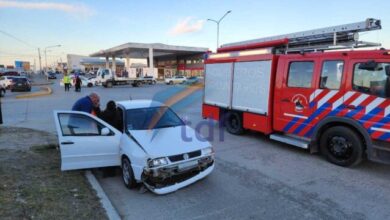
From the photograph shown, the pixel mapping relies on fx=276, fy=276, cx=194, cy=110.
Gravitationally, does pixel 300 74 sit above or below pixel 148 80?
above

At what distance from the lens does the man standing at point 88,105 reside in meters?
5.98

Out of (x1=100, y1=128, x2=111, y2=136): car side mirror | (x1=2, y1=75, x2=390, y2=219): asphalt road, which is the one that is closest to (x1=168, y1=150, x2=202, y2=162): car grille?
(x1=2, y1=75, x2=390, y2=219): asphalt road

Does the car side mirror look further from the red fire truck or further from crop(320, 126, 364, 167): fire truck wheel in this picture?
crop(320, 126, 364, 167): fire truck wheel

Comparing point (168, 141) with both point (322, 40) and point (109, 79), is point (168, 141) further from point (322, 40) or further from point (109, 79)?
point (109, 79)

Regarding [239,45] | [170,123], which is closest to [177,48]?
[239,45]

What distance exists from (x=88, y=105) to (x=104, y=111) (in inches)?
19.2

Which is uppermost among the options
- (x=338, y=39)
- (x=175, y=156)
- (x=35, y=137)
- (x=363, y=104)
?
(x=338, y=39)

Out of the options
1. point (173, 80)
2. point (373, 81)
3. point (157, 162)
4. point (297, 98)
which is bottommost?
point (173, 80)

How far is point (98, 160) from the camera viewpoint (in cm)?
512

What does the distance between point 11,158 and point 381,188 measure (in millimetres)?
7259

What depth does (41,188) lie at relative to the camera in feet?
14.8

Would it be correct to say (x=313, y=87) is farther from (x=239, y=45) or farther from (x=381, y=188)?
(x=239, y=45)

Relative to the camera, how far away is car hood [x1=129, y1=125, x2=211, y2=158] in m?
4.45

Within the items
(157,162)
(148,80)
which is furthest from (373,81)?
(148,80)
